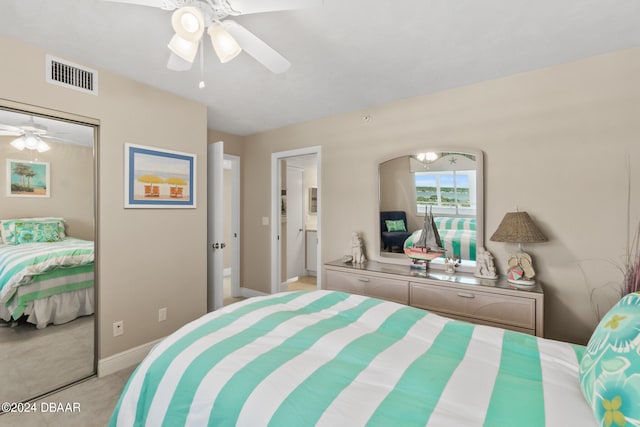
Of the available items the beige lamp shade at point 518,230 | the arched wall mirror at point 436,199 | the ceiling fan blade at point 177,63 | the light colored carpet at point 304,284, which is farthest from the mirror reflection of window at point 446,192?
the light colored carpet at point 304,284

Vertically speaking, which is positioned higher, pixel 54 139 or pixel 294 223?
pixel 54 139

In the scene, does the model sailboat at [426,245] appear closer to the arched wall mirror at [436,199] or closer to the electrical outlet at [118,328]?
the arched wall mirror at [436,199]

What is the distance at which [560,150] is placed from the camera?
2.25 metres

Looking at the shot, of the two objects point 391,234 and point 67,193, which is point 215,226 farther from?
point 391,234

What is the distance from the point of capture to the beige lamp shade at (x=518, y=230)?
2160mm

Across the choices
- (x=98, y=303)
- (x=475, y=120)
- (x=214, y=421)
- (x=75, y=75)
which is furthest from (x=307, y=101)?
(x=214, y=421)

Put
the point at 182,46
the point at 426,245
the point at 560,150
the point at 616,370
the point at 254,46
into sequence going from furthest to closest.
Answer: the point at 426,245
the point at 560,150
the point at 254,46
the point at 182,46
the point at 616,370

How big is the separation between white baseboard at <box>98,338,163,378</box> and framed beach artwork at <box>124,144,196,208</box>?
124 cm

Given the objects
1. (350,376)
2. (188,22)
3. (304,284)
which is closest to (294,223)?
(304,284)

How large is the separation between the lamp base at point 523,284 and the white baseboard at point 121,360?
120 inches

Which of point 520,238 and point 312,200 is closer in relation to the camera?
point 520,238

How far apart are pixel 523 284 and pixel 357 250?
1455 mm

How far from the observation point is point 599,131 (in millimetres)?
2123

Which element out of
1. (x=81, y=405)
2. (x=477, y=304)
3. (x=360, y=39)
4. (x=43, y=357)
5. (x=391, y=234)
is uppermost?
(x=360, y=39)
